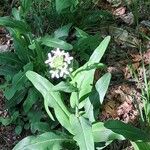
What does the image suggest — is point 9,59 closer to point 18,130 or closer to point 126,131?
point 18,130

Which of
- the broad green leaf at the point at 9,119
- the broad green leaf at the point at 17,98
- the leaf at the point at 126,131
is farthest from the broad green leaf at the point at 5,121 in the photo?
the leaf at the point at 126,131

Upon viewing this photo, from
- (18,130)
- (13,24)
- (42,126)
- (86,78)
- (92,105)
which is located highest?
(13,24)

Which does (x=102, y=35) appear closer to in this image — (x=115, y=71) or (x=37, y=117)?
(x=115, y=71)

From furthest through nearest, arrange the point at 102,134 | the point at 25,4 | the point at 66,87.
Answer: the point at 25,4, the point at 102,134, the point at 66,87

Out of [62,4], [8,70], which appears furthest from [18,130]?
[62,4]

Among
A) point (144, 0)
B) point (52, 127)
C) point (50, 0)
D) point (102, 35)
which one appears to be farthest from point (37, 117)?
point (144, 0)

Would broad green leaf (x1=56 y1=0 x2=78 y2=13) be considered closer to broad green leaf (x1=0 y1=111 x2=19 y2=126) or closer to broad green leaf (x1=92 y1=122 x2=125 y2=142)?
broad green leaf (x1=0 y1=111 x2=19 y2=126)

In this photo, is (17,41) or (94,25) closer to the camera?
(17,41)
